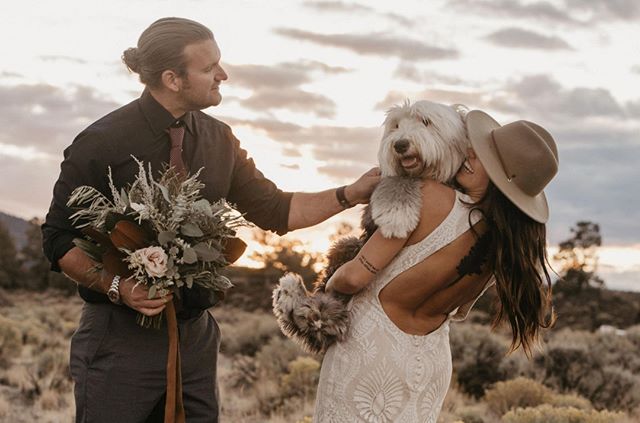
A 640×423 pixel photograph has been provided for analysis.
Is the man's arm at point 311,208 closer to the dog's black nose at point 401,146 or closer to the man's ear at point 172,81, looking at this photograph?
the man's ear at point 172,81

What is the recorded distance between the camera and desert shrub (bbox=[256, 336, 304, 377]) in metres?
12.8

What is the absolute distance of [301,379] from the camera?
11.3 metres

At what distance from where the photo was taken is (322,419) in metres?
3.95

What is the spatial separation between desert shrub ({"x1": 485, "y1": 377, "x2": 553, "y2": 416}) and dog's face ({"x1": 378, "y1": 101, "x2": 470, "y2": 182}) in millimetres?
7468

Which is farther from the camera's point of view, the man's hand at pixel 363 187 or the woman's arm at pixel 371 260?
the man's hand at pixel 363 187

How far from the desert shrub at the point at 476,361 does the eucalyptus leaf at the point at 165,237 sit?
8.45 metres

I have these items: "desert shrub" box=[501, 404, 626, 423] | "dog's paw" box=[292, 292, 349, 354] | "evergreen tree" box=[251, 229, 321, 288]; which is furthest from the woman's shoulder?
"evergreen tree" box=[251, 229, 321, 288]

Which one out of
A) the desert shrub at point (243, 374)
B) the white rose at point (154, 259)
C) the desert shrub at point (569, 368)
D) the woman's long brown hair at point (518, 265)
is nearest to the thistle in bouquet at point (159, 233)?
the white rose at point (154, 259)

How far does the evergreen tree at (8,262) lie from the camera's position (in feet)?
130

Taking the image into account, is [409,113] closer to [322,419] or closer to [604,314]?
[322,419]

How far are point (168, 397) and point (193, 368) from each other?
0.31m

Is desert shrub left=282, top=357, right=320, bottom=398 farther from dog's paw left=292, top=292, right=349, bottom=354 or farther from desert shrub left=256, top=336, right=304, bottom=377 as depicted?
dog's paw left=292, top=292, right=349, bottom=354

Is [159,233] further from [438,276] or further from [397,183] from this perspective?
[438,276]

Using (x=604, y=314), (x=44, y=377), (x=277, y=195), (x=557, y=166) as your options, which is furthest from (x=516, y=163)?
(x=604, y=314)
